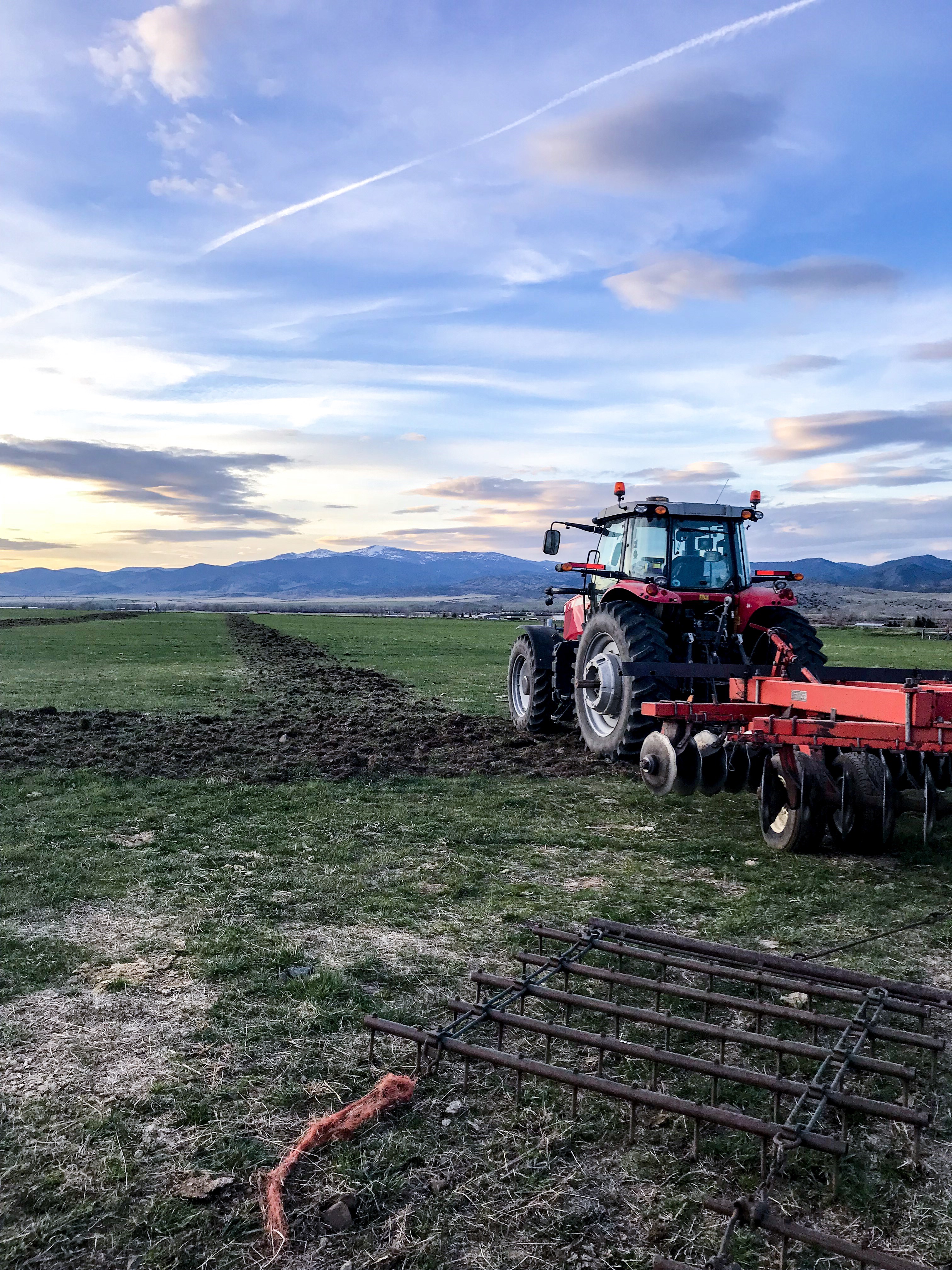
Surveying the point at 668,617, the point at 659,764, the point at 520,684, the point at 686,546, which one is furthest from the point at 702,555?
the point at 520,684

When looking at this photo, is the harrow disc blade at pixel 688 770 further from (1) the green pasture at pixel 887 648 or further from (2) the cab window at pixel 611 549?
(1) the green pasture at pixel 887 648

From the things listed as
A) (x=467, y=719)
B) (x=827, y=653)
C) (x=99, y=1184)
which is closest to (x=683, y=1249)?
(x=99, y=1184)

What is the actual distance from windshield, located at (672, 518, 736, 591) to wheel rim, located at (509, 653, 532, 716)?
3.13 m

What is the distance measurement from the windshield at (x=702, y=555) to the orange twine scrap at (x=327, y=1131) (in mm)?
7179

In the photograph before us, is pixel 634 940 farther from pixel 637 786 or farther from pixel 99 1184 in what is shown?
pixel 637 786

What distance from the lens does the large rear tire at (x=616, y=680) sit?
8.60 meters

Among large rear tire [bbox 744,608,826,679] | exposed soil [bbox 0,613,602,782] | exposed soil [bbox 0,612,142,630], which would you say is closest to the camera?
large rear tire [bbox 744,608,826,679]

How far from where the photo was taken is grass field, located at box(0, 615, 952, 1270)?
288 cm

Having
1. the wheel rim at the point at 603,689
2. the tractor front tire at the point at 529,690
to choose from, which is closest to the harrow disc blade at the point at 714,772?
the wheel rim at the point at 603,689

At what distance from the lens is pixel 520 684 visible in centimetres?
1311

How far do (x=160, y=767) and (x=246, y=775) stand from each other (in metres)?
1.15

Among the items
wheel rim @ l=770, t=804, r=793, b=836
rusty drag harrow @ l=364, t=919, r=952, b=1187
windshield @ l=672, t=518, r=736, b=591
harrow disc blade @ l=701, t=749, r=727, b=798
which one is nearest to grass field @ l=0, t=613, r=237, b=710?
windshield @ l=672, t=518, r=736, b=591

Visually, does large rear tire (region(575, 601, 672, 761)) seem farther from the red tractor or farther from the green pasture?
the green pasture

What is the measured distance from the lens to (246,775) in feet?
32.1
